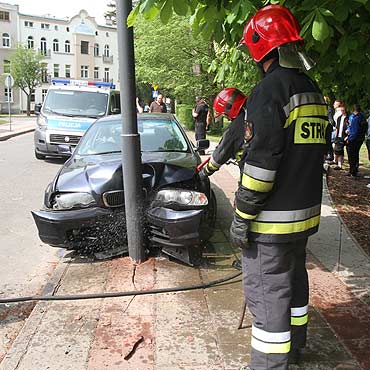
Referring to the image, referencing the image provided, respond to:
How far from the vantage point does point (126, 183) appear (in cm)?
491

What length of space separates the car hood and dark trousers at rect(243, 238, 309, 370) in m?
2.30

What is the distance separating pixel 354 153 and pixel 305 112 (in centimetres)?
968

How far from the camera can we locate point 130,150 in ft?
16.2

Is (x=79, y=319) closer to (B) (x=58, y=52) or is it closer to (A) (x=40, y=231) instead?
(A) (x=40, y=231)

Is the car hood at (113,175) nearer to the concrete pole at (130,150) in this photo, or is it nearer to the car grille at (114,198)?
the car grille at (114,198)

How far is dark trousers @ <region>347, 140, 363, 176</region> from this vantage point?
37.9 feet

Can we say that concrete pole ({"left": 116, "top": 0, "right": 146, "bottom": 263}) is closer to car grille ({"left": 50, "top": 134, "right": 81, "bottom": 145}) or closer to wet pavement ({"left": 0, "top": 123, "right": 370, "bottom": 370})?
wet pavement ({"left": 0, "top": 123, "right": 370, "bottom": 370})

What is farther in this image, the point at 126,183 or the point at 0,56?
the point at 0,56

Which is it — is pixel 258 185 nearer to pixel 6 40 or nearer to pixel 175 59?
pixel 175 59

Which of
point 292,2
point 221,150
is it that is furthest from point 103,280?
point 292,2

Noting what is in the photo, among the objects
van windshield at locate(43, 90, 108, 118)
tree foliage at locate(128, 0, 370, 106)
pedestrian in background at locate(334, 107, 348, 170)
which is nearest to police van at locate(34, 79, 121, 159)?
van windshield at locate(43, 90, 108, 118)

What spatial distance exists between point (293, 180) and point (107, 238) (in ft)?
9.56

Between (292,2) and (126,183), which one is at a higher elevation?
(292,2)

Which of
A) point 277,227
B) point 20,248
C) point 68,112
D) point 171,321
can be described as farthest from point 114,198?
point 68,112
